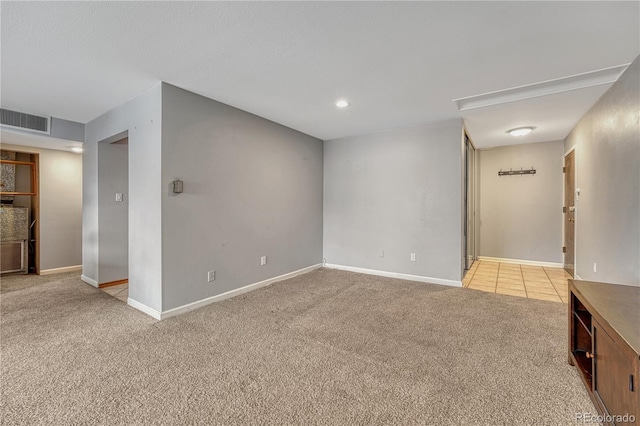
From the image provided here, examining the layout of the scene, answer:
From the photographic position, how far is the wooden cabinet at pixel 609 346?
119 centimetres

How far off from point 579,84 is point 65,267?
313 inches

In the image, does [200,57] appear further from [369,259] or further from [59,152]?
[59,152]

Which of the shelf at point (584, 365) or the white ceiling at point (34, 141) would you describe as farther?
the white ceiling at point (34, 141)

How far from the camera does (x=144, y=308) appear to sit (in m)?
3.06

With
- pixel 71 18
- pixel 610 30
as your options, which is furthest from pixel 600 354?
pixel 71 18

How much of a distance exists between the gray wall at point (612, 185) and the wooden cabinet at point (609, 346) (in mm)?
913

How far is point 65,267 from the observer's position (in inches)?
197

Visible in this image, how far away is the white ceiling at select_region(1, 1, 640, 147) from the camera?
1808 mm

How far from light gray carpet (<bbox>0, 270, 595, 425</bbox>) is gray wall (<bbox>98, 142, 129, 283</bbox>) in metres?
0.74

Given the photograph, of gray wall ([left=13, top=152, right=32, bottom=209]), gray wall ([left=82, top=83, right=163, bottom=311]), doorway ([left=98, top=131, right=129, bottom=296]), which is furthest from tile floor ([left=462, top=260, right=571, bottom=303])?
gray wall ([left=13, top=152, right=32, bottom=209])

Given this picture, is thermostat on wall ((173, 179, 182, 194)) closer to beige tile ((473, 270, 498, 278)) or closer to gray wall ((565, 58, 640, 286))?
gray wall ((565, 58, 640, 286))

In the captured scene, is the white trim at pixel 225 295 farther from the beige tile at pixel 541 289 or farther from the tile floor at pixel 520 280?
the beige tile at pixel 541 289

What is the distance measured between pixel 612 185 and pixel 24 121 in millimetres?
7054

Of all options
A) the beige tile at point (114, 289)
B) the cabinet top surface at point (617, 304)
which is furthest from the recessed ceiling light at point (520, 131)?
the beige tile at point (114, 289)
